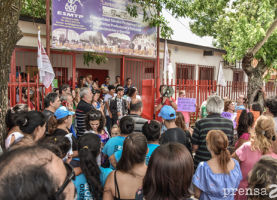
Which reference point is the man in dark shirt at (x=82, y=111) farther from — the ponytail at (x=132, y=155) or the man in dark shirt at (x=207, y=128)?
the ponytail at (x=132, y=155)

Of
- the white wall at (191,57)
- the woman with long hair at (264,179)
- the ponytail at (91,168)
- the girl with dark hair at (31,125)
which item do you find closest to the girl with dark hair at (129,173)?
the ponytail at (91,168)

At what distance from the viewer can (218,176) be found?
208 cm

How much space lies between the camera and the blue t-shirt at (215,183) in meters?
2.06

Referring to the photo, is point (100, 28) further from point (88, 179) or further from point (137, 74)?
point (88, 179)

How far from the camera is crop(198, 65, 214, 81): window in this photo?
1215 cm

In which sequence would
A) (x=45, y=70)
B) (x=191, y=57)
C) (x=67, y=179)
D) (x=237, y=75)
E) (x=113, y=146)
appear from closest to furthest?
(x=67, y=179) < (x=113, y=146) < (x=45, y=70) < (x=191, y=57) < (x=237, y=75)

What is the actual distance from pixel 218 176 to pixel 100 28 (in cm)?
584

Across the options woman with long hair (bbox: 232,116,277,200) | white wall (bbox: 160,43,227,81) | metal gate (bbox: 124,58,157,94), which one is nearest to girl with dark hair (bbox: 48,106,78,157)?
woman with long hair (bbox: 232,116,277,200)

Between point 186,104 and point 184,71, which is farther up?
point 184,71

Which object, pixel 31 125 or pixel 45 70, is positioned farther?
pixel 45 70

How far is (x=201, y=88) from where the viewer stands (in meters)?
8.01

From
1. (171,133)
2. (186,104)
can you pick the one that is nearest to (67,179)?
(171,133)

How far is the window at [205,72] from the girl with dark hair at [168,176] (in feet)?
36.6

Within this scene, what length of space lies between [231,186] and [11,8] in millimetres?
3632
